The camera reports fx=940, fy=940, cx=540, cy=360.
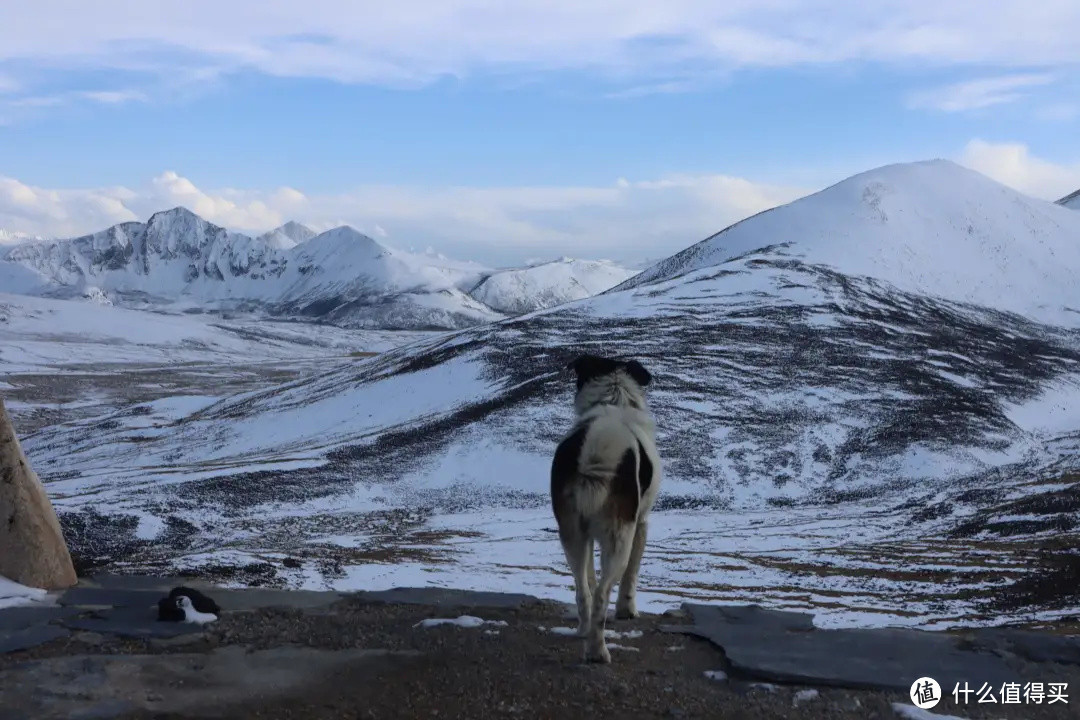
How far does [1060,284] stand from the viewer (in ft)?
356

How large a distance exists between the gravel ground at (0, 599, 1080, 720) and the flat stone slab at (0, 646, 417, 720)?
0.69ft

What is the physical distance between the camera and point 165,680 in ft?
31.0

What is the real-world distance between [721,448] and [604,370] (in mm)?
45147

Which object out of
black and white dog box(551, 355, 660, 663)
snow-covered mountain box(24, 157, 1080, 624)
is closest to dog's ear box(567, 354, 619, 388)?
black and white dog box(551, 355, 660, 663)

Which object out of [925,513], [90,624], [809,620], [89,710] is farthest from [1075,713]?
[925,513]

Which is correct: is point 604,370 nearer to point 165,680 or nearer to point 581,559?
point 581,559

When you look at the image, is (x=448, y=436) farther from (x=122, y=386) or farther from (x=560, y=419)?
(x=122, y=386)

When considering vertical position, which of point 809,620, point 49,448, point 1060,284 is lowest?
point 49,448

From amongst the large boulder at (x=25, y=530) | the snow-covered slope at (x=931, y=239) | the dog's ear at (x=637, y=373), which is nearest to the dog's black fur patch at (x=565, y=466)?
the dog's ear at (x=637, y=373)

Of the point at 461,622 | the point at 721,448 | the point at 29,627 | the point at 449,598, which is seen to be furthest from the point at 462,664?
the point at 721,448

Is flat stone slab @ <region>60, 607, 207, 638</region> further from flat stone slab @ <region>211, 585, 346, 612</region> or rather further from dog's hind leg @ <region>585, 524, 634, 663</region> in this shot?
dog's hind leg @ <region>585, 524, 634, 663</region>

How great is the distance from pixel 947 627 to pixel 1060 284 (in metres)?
102

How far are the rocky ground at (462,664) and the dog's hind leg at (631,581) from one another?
214 millimetres

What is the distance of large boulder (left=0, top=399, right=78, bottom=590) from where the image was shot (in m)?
14.2
